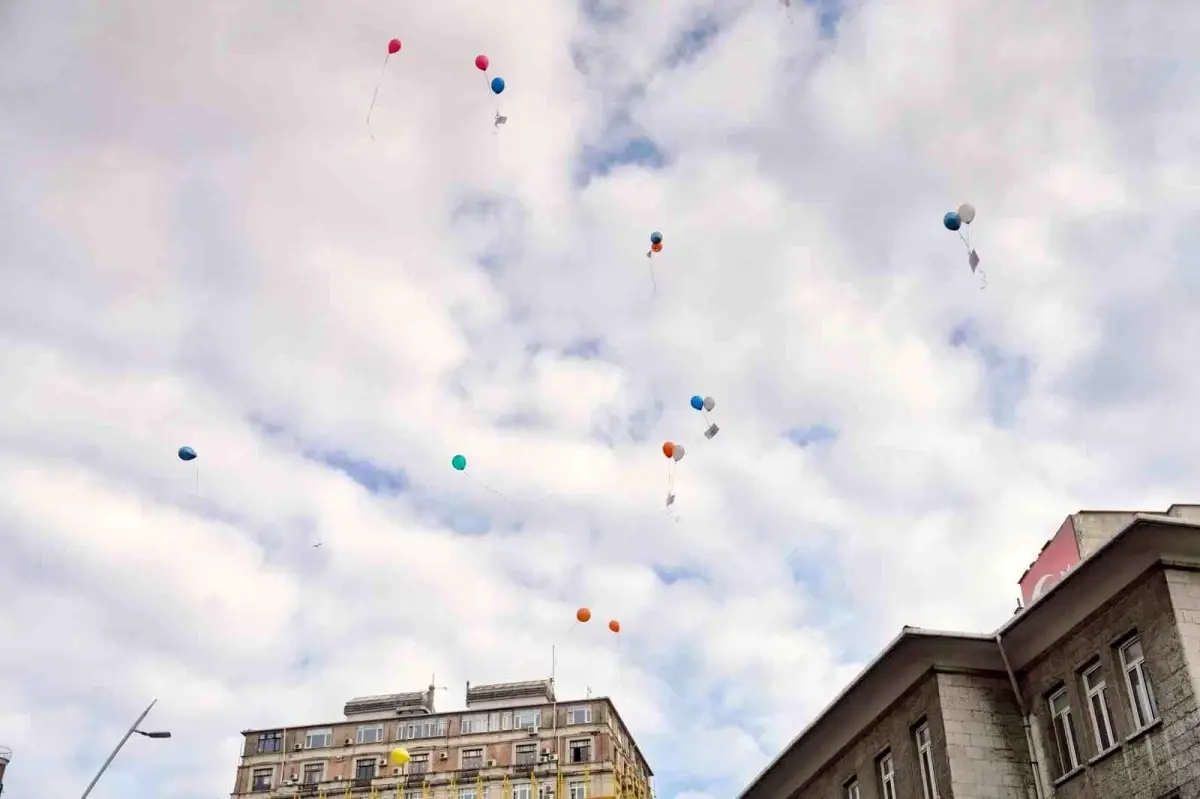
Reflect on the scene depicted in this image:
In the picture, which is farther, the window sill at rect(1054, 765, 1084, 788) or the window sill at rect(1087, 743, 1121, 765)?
the window sill at rect(1054, 765, 1084, 788)

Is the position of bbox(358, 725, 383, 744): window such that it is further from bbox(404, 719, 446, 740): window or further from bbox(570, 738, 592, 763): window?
bbox(570, 738, 592, 763): window

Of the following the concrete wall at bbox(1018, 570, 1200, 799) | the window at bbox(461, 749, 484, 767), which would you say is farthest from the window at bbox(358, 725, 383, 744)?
the concrete wall at bbox(1018, 570, 1200, 799)

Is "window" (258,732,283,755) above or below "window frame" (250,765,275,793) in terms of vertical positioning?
above

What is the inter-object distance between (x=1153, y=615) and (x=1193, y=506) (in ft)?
23.4

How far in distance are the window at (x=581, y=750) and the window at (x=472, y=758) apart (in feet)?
20.4

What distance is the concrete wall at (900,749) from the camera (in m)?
26.8

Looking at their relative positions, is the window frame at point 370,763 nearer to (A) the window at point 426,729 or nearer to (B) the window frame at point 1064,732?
(A) the window at point 426,729

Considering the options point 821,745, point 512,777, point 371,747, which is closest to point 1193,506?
point 821,745

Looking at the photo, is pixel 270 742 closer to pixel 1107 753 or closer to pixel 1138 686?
pixel 1107 753

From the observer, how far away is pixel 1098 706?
24109 mm

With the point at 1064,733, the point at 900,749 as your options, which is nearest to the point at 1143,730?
the point at 1064,733

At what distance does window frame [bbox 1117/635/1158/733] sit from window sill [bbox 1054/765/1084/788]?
194cm

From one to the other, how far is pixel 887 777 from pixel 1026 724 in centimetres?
457

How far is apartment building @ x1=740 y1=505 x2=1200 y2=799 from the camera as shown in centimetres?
2206
